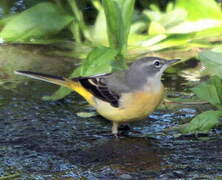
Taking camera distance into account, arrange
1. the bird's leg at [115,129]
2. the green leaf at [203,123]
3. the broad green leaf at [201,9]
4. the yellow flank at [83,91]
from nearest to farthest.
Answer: the green leaf at [203,123], the bird's leg at [115,129], the yellow flank at [83,91], the broad green leaf at [201,9]

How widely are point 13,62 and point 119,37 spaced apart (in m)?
1.58

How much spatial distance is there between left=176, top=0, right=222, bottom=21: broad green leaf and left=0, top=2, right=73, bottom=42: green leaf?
1.52 metres

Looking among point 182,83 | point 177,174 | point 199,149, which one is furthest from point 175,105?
point 177,174

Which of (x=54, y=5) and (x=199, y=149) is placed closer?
(x=199, y=149)

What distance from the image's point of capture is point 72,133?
5.59 meters

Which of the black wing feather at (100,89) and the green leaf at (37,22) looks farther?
the green leaf at (37,22)

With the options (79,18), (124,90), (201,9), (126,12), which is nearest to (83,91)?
(124,90)

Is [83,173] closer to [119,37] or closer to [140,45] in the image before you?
[119,37]

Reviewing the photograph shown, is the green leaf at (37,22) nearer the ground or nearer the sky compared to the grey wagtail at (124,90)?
nearer the sky

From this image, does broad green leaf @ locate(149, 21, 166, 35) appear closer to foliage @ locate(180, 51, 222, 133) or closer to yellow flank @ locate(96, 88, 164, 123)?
foliage @ locate(180, 51, 222, 133)

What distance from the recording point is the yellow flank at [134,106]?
548 cm

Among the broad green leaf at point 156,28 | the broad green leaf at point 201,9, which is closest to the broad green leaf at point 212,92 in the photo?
the broad green leaf at point 156,28

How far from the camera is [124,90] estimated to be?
5.67 m

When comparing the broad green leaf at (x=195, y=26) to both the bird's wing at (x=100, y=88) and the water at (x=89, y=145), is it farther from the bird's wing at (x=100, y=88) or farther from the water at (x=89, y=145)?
the bird's wing at (x=100, y=88)
